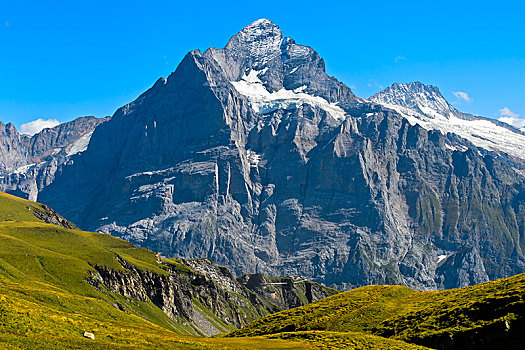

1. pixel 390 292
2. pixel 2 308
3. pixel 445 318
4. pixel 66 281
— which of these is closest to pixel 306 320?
pixel 390 292

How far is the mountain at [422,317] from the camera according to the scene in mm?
84312

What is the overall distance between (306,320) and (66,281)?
10367 centimetres

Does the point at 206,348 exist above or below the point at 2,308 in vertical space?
below

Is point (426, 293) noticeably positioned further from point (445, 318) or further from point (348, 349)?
point (348, 349)

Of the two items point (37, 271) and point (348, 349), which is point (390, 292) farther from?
point (37, 271)

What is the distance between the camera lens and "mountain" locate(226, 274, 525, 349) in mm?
84312

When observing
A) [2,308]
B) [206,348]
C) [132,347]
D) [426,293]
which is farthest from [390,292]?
[2,308]

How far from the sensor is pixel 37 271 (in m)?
186

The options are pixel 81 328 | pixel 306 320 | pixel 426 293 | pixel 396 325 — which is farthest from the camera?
pixel 426 293

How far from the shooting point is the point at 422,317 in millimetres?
100500

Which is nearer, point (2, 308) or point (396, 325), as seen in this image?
point (2, 308)

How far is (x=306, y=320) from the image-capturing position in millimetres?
119000

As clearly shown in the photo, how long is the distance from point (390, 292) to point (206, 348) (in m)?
61.6

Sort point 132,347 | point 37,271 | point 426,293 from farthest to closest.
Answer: point 37,271 → point 426,293 → point 132,347
